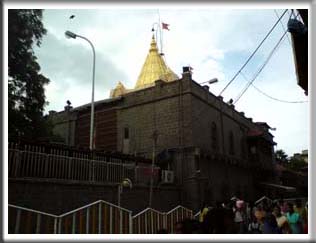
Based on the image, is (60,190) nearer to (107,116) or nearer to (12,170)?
(12,170)

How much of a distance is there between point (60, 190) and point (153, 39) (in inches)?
817

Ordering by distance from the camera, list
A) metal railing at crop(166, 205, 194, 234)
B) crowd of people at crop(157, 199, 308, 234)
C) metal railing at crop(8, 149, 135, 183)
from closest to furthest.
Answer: crowd of people at crop(157, 199, 308, 234)
metal railing at crop(8, 149, 135, 183)
metal railing at crop(166, 205, 194, 234)

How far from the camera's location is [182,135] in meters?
19.6

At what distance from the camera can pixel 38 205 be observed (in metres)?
11.1

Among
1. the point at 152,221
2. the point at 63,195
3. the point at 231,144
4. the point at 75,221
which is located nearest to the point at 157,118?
the point at 231,144

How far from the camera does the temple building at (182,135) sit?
63.2 feet

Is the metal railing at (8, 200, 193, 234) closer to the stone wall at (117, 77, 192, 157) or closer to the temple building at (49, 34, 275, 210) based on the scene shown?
the temple building at (49, 34, 275, 210)

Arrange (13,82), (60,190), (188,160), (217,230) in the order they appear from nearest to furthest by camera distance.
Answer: (217,230) → (60,190) → (13,82) → (188,160)

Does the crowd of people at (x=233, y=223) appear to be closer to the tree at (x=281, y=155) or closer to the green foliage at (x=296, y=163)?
the green foliage at (x=296, y=163)

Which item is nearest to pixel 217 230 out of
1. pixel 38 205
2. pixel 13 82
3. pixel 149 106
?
pixel 38 205

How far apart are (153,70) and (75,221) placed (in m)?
21.0

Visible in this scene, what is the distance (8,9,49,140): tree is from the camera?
13407mm

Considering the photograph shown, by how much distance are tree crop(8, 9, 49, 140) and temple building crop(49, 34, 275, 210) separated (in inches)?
234

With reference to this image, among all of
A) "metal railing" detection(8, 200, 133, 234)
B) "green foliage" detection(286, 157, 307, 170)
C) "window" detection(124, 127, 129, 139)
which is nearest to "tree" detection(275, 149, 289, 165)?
"green foliage" detection(286, 157, 307, 170)
